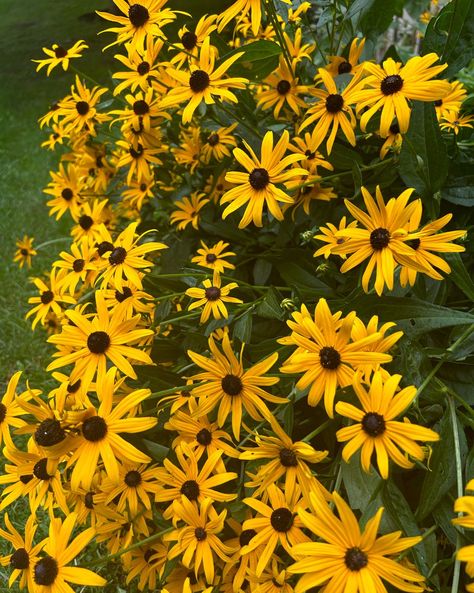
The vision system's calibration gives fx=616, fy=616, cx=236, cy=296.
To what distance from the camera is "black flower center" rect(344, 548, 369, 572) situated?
834mm

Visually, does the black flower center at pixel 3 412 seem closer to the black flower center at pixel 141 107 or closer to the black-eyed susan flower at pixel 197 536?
the black-eyed susan flower at pixel 197 536

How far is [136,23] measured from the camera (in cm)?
146

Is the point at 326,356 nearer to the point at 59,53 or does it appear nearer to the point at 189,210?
the point at 189,210

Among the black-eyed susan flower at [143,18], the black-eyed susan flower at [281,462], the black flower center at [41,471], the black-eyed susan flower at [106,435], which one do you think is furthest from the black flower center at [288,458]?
the black-eyed susan flower at [143,18]

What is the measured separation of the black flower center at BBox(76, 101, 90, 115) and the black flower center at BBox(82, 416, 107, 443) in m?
1.23

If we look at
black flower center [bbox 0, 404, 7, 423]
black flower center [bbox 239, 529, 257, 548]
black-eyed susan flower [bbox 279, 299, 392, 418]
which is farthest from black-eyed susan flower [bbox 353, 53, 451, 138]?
black flower center [bbox 0, 404, 7, 423]

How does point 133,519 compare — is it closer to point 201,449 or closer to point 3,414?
point 201,449

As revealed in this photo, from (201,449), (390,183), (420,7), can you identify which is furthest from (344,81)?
(420,7)

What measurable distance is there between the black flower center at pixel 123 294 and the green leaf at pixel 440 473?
2.32ft

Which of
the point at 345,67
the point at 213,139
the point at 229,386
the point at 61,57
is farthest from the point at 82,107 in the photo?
the point at 229,386

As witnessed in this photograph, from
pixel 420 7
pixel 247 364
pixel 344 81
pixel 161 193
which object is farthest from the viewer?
pixel 420 7

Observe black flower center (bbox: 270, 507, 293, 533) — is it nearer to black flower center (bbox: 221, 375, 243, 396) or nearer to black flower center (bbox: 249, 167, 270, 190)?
black flower center (bbox: 221, 375, 243, 396)

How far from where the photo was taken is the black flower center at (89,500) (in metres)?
1.32

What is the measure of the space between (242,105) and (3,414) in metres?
1.00
